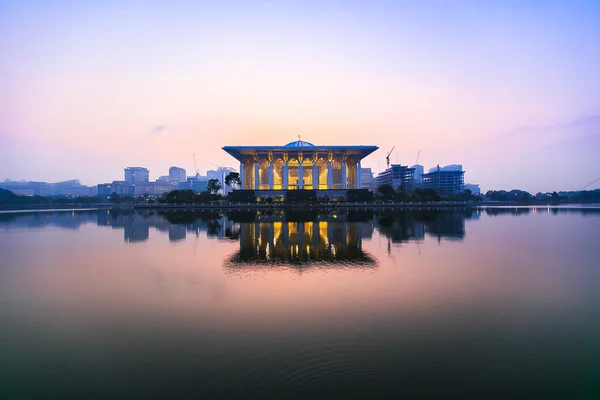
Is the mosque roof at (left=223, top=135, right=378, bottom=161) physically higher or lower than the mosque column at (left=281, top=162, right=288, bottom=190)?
higher

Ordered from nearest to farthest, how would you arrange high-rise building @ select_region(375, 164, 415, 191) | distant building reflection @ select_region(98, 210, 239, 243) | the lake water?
the lake water
distant building reflection @ select_region(98, 210, 239, 243)
high-rise building @ select_region(375, 164, 415, 191)

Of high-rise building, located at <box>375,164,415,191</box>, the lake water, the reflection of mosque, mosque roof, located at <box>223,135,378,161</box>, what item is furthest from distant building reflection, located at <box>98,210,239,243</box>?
high-rise building, located at <box>375,164,415,191</box>

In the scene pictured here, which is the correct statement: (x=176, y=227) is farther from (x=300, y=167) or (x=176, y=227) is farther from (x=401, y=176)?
(x=401, y=176)

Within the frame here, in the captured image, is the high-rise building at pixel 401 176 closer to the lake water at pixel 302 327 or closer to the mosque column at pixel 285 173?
the mosque column at pixel 285 173

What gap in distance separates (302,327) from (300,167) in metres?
81.2

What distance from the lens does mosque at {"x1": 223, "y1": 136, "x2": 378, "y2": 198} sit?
3381 inches

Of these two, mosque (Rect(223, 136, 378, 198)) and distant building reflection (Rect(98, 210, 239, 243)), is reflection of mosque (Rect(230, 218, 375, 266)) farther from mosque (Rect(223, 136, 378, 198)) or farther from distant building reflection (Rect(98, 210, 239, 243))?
mosque (Rect(223, 136, 378, 198))

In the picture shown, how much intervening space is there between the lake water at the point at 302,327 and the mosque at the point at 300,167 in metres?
→ 70.9

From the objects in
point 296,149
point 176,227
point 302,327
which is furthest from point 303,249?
point 296,149

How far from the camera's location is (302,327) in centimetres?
784

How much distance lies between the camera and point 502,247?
1950cm

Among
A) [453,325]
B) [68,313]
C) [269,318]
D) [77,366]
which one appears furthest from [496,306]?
[68,313]

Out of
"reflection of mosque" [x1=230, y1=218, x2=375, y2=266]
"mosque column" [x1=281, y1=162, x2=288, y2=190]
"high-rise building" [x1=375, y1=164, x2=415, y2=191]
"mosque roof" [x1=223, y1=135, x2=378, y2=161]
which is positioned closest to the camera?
"reflection of mosque" [x1=230, y1=218, x2=375, y2=266]

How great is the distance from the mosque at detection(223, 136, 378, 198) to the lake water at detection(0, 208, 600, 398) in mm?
70880
